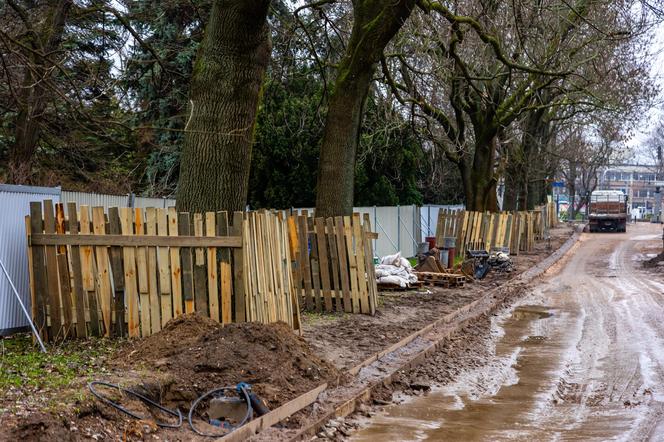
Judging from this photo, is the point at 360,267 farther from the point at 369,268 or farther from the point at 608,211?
the point at 608,211

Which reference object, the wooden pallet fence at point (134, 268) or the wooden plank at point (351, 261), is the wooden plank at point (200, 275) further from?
the wooden plank at point (351, 261)

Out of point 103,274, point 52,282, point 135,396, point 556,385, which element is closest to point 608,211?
point 556,385

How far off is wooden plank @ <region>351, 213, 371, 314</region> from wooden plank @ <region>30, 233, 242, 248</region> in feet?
14.4

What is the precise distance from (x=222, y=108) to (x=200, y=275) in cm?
234

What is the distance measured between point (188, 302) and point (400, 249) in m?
18.9

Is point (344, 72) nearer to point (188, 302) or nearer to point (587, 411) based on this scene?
point (188, 302)

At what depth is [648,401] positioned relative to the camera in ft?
27.5

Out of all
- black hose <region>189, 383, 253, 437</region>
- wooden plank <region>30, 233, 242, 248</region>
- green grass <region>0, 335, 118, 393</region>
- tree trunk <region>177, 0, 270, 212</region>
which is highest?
tree trunk <region>177, 0, 270, 212</region>

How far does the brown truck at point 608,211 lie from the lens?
199ft

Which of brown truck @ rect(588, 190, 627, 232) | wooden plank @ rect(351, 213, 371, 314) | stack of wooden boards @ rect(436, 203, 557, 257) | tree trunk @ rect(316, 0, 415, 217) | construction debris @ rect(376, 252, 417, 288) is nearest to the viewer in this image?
wooden plank @ rect(351, 213, 371, 314)

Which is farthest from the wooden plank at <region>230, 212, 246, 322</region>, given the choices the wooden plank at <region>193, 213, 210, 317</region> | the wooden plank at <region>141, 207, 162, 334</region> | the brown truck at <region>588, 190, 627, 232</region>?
the brown truck at <region>588, 190, 627, 232</region>

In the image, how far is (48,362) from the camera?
26.1 feet

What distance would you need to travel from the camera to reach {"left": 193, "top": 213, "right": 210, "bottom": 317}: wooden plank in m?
9.38

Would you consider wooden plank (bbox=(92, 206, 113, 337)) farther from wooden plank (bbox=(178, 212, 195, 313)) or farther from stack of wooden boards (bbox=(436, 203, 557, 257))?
stack of wooden boards (bbox=(436, 203, 557, 257))
